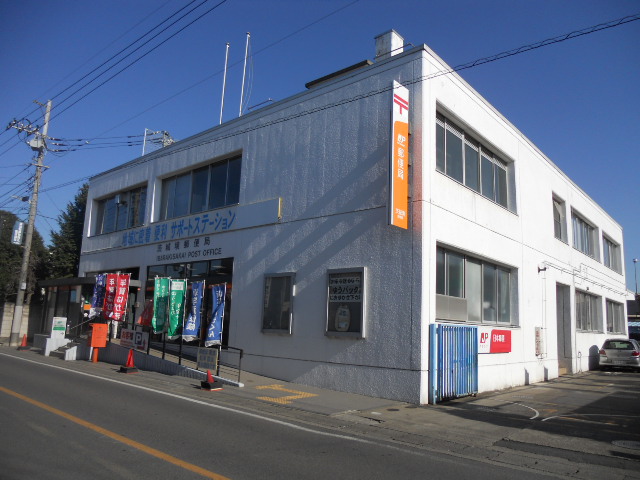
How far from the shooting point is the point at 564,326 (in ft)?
71.9

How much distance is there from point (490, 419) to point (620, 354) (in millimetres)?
16876

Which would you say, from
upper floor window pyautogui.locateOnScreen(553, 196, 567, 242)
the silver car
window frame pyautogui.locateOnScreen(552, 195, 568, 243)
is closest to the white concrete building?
window frame pyautogui.locateOnScreen(552, 195, 568, 243)

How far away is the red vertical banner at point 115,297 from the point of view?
64.5 ft

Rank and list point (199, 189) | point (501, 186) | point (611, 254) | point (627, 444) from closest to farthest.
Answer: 1. point (627, 444)
2. point (501, 186)
3. point (199, 189)
4. point (611, 254)

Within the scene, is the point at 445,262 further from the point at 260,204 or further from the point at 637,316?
the point at 637,316

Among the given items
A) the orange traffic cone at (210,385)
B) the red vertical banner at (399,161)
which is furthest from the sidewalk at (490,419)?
the red vertical banner at (399,161)

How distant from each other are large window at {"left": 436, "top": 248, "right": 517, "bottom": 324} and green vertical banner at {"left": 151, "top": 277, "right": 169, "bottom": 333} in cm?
922

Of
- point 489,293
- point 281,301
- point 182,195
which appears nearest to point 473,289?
point 489,293

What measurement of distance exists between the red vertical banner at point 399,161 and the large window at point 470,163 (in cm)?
156

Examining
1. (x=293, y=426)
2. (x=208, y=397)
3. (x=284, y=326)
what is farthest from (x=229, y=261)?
(x=293, y=426)

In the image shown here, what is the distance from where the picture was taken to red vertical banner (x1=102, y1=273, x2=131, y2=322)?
64.5ft

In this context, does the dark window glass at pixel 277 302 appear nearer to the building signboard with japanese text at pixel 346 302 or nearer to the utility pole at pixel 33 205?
the building signboard with japanese text at pixel 346 302

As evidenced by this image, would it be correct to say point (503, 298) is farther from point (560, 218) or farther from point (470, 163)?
point (560, 218)

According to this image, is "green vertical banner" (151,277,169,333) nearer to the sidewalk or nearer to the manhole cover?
the sidewalk
